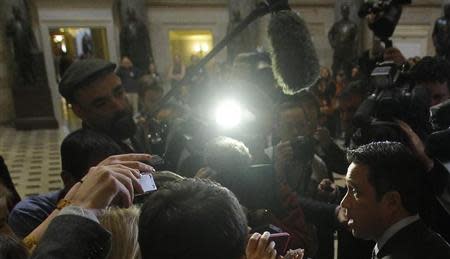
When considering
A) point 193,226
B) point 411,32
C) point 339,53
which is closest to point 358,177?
point 193,226

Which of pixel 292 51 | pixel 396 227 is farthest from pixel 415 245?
pixel 292 51

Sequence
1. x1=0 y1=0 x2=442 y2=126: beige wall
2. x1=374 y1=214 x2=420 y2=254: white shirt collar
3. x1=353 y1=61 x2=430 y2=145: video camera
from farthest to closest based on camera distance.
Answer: x1=0 y1=0 x2=442 y2=126: beige wall
x1=353 y1=61 x2=430 y2=145: video camera
x1=374 y1=214 x2=420 y2=254: white shirt collar

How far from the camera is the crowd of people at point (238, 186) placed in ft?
2.53

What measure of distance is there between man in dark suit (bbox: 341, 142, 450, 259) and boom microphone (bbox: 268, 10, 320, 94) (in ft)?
1.62

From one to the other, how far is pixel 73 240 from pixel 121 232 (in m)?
0.15

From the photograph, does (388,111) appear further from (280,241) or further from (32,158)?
(32,158)

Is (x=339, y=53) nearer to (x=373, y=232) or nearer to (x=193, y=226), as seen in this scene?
(x=373, y=232)

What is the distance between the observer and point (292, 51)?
166cm

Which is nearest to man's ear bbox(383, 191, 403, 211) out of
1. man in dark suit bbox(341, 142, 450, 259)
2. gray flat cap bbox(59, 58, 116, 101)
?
man in dark suit bbox(341, 142, 450, 259)

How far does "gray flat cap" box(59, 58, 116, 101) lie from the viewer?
64.0 inches

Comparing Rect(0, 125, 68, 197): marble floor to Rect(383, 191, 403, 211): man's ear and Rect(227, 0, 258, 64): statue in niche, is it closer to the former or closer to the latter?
Rect(383, 191, 403, 211): man's ear

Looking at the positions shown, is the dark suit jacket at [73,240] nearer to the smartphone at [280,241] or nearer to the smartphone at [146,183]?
the smartphone at [146,183]

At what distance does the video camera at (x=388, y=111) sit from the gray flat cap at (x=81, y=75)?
1.22 metres

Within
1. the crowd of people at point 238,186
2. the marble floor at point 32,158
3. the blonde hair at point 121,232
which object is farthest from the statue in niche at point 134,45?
the blonde hair at point 121,232
